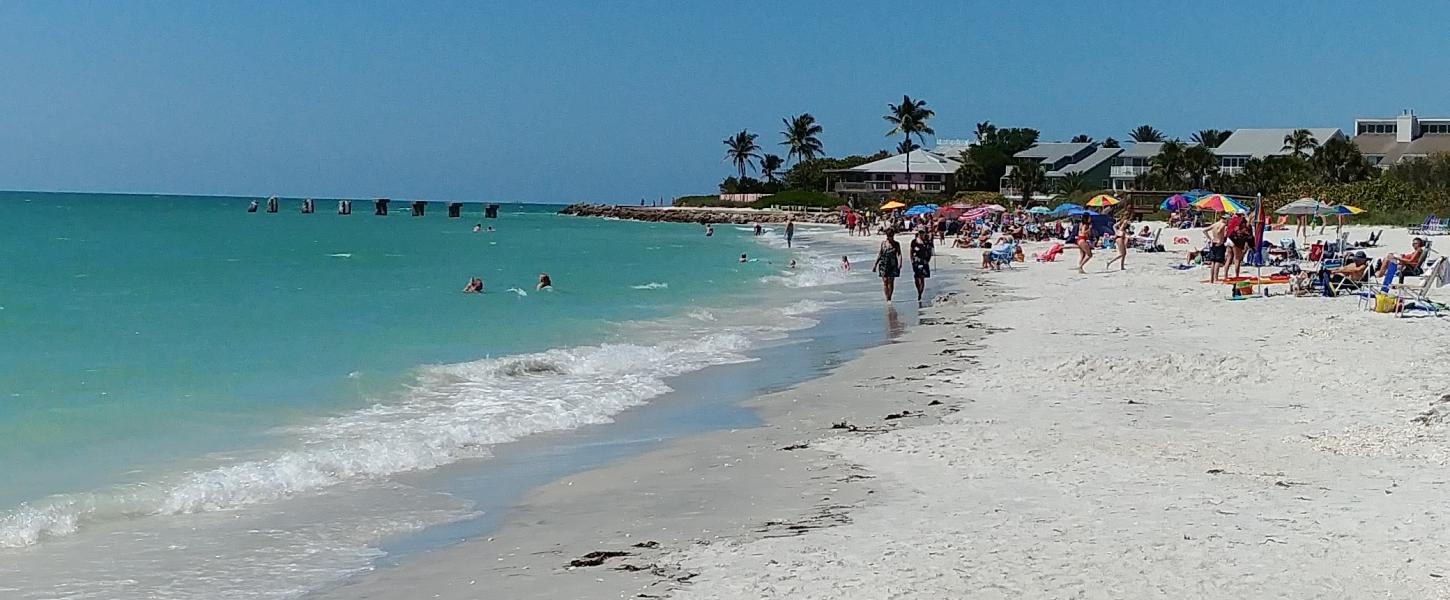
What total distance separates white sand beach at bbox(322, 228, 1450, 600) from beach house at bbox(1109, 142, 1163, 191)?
8469cm

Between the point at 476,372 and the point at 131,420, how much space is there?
3909 millimetres

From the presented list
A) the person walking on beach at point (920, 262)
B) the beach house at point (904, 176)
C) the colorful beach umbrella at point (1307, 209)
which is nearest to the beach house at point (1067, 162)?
the beach house at point (904, 176)

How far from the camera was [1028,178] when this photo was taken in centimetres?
9138

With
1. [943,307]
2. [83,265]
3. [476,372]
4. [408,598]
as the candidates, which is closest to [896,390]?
[476,372]

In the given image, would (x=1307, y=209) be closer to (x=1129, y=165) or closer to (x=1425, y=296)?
(x=1425, y=296)

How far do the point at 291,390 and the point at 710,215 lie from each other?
294 feet

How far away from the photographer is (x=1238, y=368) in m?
12.1

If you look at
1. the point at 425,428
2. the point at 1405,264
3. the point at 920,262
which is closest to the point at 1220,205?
the point at 920,262

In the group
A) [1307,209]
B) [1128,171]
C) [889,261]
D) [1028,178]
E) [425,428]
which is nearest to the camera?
[425,428]

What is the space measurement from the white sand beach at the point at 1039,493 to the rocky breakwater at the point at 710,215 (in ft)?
242

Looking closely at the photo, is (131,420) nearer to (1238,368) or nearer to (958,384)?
(958,384)

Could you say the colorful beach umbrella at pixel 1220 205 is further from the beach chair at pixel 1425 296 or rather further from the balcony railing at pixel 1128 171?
the balcony railing at pixel 1128 171

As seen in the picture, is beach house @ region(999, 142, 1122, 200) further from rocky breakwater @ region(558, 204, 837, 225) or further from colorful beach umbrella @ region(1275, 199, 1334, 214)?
colorful beach umbrella @ region(1275, 199, 1334, 214)

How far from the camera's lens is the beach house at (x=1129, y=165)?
95.1m
